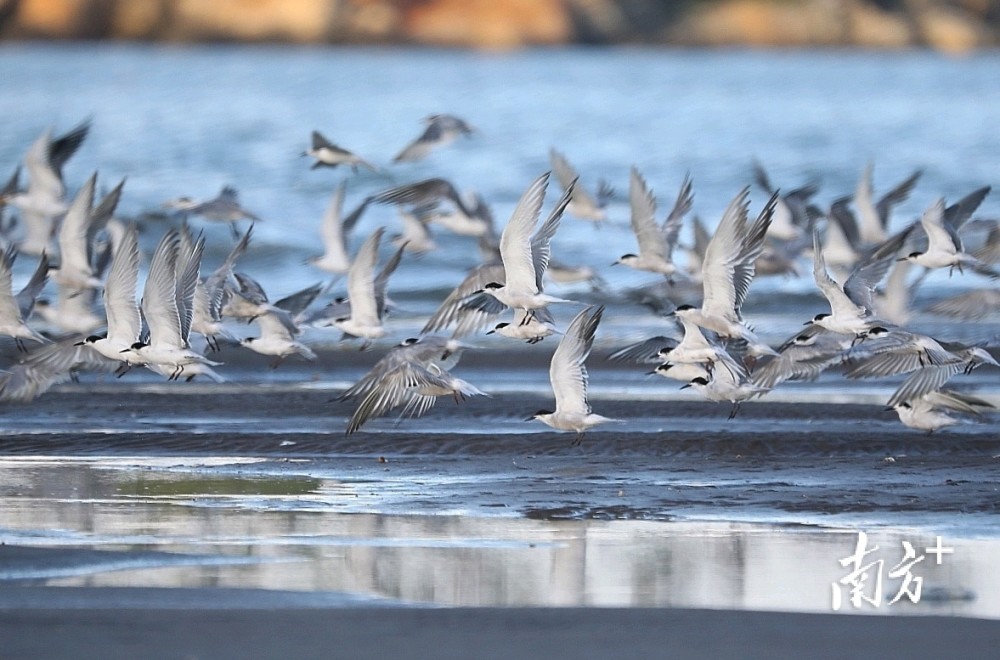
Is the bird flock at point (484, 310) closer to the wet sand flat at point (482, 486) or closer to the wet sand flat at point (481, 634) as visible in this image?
the wet sand flat at point (482, 486)

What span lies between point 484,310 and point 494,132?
27.7 metres

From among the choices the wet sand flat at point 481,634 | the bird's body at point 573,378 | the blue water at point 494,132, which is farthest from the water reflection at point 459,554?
the blue water at point 494,132

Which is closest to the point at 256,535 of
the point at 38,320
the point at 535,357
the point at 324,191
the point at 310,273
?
the point at 535,357

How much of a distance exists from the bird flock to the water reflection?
5.18 feet

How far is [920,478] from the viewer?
995 cm

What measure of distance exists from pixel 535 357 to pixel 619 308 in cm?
341

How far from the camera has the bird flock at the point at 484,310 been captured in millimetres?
10797

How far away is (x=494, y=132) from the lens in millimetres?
39750

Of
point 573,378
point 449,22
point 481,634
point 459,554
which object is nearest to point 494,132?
point 573,378

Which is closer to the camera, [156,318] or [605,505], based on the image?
[605,505]

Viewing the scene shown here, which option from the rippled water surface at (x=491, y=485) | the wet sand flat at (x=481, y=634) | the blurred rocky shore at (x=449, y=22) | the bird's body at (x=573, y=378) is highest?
the blurred rocky shore at (x=449, y=22)

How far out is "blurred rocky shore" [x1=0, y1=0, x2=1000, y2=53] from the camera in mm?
87188

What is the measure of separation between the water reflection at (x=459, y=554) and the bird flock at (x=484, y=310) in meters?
1.58

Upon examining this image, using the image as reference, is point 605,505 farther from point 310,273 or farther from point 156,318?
point 310,273
